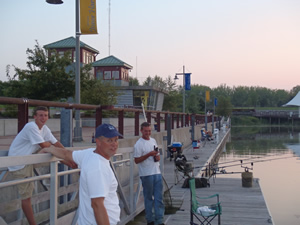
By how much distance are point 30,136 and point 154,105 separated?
4670cm

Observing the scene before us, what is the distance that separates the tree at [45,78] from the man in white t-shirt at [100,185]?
22055 millimetres

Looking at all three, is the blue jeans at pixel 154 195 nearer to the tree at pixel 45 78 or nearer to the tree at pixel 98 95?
the tree at pixel 45 78

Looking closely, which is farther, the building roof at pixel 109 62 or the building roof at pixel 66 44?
the building roof at pixel 109 62

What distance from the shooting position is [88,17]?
12.5 meters

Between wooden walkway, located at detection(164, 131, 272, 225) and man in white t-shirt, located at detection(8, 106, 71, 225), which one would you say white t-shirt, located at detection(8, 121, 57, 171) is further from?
wooden walkway, located at detection(164, 131, 272, 225)

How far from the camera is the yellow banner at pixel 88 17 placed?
12.4m

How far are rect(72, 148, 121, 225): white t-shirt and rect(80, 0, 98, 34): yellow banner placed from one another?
985cm

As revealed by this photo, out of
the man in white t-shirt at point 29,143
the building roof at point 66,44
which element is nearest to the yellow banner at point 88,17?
the man in white t-shirt at point 29,143

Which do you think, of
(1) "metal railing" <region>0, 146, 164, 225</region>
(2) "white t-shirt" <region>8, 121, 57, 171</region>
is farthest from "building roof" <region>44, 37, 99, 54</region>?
(2) "white t-shirt" <region>8, 121, 57, 171</region>

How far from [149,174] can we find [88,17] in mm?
7493

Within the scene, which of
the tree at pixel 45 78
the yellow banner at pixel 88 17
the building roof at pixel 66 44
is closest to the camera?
the yellow banner at pixel 88 17

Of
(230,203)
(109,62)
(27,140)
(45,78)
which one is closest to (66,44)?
(109,62)

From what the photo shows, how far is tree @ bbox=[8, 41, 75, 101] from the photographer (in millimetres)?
24406

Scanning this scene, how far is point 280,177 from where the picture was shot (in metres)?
19.2
